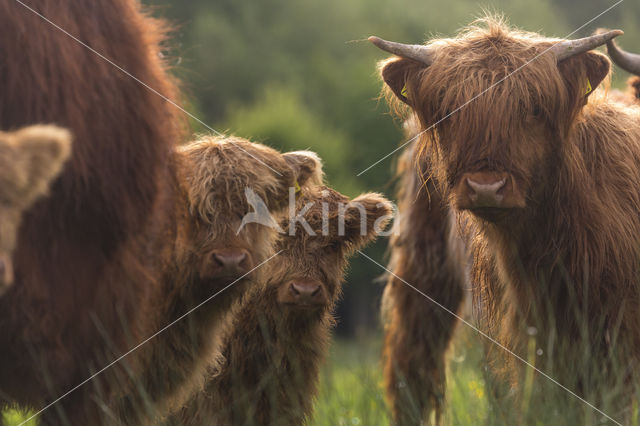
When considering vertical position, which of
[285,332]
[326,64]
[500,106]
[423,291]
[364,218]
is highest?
[500,106]

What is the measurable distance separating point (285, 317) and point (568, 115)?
169 centimetres

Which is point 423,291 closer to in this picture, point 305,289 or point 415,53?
point 305,289

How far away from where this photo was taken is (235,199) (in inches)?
153

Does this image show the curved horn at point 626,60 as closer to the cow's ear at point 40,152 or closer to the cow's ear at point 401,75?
the cow's ear at point 401,75

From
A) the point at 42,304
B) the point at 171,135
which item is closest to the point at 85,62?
the point at 171,135

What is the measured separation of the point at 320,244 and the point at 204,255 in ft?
3.24

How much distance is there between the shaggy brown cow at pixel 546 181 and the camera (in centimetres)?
334

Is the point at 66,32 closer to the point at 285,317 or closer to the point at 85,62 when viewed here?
the point at 85,62

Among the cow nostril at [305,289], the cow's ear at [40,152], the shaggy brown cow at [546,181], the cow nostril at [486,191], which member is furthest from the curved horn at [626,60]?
the cow's ear at [40,152]

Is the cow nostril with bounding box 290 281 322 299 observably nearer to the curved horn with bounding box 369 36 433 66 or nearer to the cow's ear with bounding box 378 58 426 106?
the cow's ear with bounding box 378 58 426 106

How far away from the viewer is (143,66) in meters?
2.81

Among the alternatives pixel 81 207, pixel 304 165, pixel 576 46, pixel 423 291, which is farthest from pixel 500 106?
pixel 423 291

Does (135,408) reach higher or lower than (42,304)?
lower

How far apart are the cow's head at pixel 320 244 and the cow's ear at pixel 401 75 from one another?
0.89m
